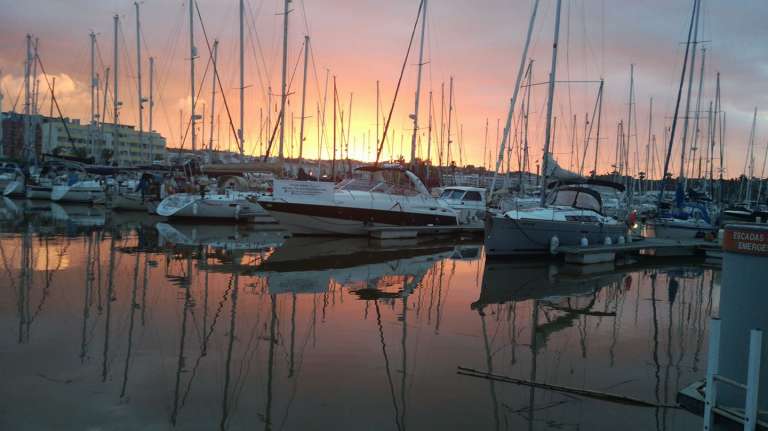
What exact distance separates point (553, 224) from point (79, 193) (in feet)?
104

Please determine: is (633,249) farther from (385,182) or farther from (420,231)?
(385,182)

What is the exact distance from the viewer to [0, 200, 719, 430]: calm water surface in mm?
5488

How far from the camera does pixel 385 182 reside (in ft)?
75.6

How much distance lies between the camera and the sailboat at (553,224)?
17219 mm

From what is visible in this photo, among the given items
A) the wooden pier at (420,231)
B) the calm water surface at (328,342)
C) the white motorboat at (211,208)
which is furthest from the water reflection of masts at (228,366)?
the white motorboat at (211,208)

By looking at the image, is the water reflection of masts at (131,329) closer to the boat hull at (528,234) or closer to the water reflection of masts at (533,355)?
the water reflection of masts at (533,355)

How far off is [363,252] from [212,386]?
11.8 meters

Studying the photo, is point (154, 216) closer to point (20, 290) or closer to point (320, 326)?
point (20, 290)

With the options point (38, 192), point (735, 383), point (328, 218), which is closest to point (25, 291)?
point (735, 383)

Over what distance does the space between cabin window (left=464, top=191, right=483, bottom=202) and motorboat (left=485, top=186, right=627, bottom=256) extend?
8.40 meters

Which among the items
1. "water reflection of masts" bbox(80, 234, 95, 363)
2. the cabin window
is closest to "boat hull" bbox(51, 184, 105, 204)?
"water reflection of masts" bbox(80, 234, 95, 363)

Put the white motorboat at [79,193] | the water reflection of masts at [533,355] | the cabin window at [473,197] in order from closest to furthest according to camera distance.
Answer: the water reflection of masts at [533,355] → the cabin window at [473,197] → the white motorboat at [79,193]

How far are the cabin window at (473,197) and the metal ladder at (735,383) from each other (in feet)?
80.5

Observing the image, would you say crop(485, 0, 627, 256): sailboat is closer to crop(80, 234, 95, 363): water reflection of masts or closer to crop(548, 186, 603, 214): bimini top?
crop(548, 186, 603, 214): bimini top
